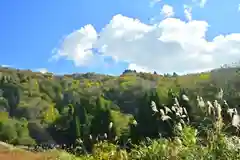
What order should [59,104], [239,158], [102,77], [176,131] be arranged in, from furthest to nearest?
[102,77] → [59,104] → [176,131] → [239,158]

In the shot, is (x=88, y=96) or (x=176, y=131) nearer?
(x=176, y=131)

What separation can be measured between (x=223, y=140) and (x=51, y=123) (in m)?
59.6

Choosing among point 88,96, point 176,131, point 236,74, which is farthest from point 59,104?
point 176,131

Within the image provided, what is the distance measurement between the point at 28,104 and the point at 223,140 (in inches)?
2647

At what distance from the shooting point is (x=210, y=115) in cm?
623

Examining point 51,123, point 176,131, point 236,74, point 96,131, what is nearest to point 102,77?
point 51,123

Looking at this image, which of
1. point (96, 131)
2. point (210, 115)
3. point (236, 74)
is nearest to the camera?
point (210, 115)

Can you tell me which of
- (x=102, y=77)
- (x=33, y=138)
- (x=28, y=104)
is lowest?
(x=33, y=138)

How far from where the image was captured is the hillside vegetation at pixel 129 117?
632 cm

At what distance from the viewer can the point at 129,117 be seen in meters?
52.5

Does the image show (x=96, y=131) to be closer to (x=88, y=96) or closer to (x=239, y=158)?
(x=88, y=96)

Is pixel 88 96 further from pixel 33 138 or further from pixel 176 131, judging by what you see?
pixel 176 131

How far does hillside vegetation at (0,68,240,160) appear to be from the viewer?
632 cm

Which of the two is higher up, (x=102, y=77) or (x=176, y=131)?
(x=102, y=77)
